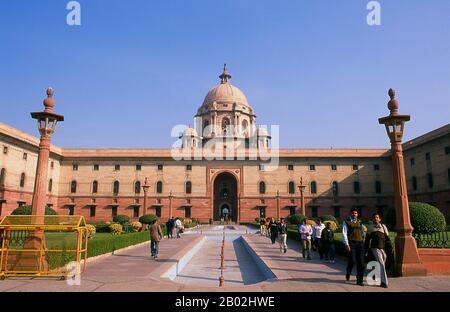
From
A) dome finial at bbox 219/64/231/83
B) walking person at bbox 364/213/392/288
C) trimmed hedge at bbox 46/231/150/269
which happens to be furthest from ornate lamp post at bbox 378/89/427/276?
dome finial at bbox 219/64/231/83

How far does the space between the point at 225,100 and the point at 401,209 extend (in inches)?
1944

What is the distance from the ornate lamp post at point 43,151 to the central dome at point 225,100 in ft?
153

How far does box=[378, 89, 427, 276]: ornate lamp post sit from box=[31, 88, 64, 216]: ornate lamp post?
9337mm

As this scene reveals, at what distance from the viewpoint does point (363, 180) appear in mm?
41375

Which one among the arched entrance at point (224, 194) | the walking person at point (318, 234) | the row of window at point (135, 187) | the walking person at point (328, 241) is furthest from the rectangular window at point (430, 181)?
the walking person at point (328, 241)

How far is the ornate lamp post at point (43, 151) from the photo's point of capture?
28.6 ft

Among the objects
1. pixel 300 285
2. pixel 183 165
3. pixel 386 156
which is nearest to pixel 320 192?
pixel 386 156

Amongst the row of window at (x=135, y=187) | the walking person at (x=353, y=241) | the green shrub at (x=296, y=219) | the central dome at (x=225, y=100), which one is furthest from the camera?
the central dome at (x=225, y=100)

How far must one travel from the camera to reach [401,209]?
8.34m

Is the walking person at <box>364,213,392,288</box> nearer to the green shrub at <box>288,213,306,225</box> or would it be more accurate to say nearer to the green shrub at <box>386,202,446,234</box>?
the green shrub at <box>386,202,446,234</box>

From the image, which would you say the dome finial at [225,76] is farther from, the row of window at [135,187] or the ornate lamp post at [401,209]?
the ornate lamp post at [401,209]

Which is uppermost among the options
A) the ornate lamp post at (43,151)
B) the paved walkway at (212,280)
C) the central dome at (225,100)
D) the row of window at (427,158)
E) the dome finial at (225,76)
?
the dome finial at (225,76)

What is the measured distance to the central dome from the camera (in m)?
55.8

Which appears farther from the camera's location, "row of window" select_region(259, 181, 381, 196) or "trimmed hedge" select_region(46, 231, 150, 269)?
"row of window" select_region(259, 181, 381, 196)
